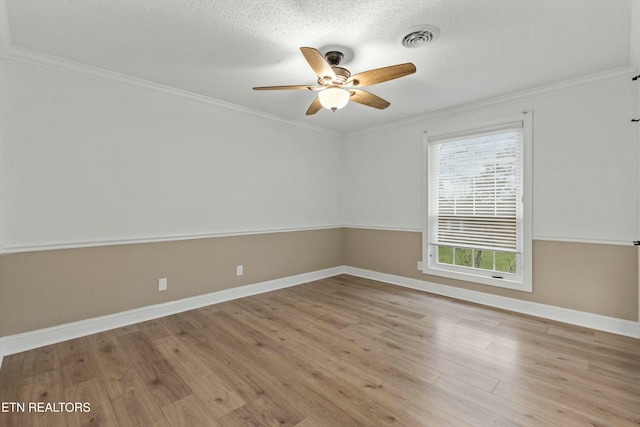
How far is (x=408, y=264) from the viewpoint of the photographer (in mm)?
4410

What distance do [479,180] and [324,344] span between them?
2709 millimetres

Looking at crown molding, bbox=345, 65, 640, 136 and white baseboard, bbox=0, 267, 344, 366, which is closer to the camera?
white baseboard, bbox=0, 267, 344, 366

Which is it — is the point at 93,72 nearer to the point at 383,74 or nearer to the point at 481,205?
the point at 383,74

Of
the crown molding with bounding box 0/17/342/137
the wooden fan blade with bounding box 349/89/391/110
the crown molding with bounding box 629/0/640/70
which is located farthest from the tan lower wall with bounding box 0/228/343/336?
the crown molding with bounding box 629/0/640/70

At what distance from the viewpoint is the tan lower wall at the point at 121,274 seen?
251cm

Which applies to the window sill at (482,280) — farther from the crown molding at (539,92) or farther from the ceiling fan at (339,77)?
the ceiling fan at (339,77)

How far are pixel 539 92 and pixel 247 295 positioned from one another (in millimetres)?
4125

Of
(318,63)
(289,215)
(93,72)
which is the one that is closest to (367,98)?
(318,63)

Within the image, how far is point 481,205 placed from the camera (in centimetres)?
372

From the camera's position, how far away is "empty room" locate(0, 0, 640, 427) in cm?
194

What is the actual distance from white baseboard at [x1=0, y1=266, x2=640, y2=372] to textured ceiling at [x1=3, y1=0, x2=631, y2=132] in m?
2.34

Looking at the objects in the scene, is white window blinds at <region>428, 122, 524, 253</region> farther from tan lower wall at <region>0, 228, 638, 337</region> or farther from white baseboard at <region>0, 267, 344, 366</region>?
white baseboard at <region>0, 267, 344, 366</region>

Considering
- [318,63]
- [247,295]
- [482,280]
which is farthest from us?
[247,295]

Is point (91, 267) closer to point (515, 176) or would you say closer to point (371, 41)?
point (371, 41)
